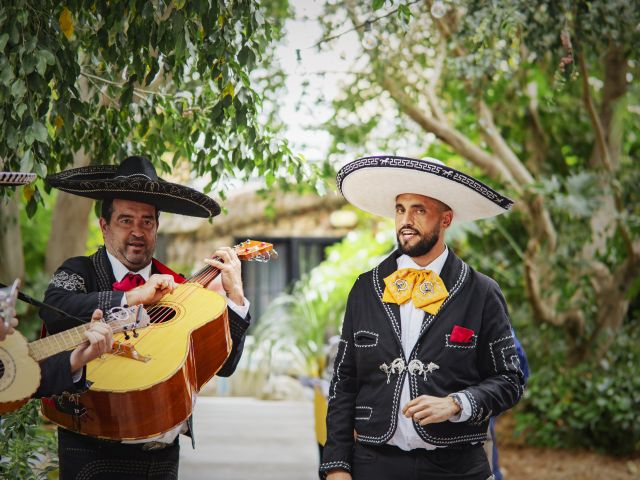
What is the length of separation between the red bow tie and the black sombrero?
297 mm

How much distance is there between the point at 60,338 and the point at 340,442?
3.62ft

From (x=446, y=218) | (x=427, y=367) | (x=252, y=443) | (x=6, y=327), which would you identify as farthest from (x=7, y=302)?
A: (x=252, y=443)

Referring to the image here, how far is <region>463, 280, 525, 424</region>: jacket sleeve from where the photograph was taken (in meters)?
2.94

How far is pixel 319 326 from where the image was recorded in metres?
10.6

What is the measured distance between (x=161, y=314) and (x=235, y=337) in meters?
0.35

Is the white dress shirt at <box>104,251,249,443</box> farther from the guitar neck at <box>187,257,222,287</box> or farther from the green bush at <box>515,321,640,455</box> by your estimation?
the green bush at <box>515,321,640,455</box>

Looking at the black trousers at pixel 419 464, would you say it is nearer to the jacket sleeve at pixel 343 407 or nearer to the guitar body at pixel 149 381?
the jacket sleeve at pixel 343 407

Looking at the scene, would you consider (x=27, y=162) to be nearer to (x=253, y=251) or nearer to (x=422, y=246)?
(x=253, y=251)

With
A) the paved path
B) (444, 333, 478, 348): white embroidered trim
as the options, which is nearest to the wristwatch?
(444, 333, 478, 348): white embroidered trim

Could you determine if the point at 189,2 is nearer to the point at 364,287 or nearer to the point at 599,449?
the point at 364,287

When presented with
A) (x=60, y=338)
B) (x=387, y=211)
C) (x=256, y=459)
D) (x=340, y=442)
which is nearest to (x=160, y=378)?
(x=60, y=338)

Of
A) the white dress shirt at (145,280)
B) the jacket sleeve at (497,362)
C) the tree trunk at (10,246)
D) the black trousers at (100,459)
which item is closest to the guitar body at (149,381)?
the black trousers at (100,459)

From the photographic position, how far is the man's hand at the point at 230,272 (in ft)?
10.4

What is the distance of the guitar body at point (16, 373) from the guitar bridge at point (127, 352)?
1.24 feet
